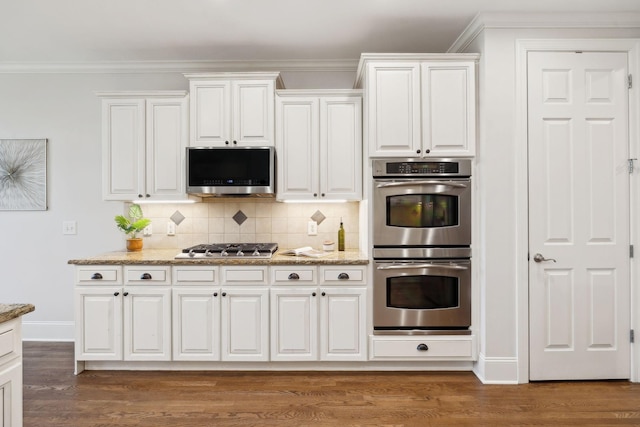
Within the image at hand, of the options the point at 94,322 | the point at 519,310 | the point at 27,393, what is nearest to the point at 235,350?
the point at 94,322

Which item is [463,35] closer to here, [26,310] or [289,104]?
[289,104]

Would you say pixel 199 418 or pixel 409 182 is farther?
pixel 409 182

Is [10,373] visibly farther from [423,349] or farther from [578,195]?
[578,195]

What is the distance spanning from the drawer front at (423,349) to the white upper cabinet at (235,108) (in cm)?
184

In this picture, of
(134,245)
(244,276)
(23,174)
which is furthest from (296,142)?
(23,174)

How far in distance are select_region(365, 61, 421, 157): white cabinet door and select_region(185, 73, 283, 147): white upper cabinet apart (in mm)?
853

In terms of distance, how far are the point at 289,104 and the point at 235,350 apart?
2.00m

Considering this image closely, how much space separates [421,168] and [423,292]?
933 mm

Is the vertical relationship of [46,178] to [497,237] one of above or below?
above

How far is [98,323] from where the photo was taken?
9.66ft

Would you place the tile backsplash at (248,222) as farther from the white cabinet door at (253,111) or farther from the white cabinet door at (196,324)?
A: the white cabinet door at (196,324)

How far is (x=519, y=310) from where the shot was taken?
2789 millimetres

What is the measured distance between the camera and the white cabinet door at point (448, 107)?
2875 millimetres

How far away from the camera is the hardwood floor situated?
234 cm
